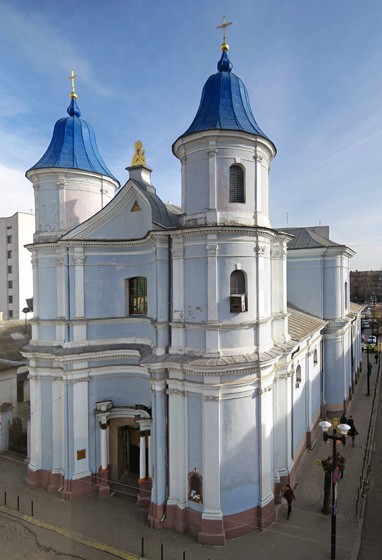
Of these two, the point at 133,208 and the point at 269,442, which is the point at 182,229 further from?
the point at 269,442

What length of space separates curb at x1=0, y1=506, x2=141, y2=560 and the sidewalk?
0.02 m

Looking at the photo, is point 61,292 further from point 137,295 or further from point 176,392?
point 176,392

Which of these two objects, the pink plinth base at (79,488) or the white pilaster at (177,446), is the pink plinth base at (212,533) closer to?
the white pilaster at (177,446)

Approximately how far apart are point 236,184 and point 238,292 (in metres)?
4.05

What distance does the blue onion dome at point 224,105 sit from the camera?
48.0 feet

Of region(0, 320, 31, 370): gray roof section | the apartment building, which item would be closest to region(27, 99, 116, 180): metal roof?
region(0, 320, 31, 370): gray roof section

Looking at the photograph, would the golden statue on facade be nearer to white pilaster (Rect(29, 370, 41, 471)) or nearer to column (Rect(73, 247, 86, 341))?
column (Rect(73, 247, 86, 341))

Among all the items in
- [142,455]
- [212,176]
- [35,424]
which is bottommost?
[142,455]

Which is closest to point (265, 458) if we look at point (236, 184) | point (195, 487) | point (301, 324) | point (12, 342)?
point (195, 487)

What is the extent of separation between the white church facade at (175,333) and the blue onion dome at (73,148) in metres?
0.07

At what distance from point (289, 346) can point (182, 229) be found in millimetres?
6805

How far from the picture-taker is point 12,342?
2961 centimetres

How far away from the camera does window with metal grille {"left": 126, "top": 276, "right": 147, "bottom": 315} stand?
1728cm

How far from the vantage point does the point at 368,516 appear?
15.4m
